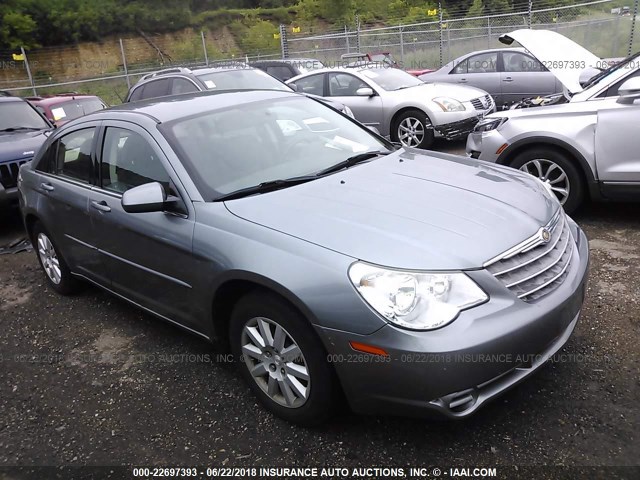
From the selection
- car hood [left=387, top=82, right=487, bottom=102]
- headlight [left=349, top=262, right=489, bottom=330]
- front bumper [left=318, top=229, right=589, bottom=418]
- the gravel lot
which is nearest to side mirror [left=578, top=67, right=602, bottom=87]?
the gravel lot

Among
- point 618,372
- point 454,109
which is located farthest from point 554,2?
point 618,372

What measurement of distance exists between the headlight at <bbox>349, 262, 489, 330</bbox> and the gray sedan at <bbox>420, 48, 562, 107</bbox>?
9871 mm

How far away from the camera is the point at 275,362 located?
2695mm

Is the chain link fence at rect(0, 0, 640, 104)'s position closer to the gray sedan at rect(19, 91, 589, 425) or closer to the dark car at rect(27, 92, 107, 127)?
the dark car at rect(27, 92, 107, 127)

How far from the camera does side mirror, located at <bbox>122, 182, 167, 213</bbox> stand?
9.71 feet

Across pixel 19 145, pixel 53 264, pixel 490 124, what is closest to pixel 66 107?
pixel 19 145

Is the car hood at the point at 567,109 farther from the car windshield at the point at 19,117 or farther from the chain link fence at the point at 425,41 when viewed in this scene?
the chain link fence at the point at 425,41

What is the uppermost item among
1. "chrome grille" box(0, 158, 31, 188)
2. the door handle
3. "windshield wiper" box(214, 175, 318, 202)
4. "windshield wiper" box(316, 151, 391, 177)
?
"windshield wiper" box(316, 151, 391, 177)

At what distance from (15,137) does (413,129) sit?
5956 millimetres

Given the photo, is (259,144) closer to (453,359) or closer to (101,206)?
(101,206)

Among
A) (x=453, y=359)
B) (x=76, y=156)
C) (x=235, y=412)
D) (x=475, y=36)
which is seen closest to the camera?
(x=453, y=359)

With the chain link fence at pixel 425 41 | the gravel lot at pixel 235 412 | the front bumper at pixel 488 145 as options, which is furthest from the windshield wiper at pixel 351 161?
the chain link fence at pixel 425 41

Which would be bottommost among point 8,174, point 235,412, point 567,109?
point 235,412

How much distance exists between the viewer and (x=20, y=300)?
190 inches
